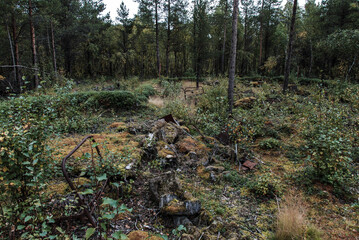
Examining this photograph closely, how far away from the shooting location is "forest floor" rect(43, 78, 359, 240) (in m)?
2.81

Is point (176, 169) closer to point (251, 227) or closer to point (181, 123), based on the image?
point (251, 227)

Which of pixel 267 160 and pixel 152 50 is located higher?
pixel 152 50

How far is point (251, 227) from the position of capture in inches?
120

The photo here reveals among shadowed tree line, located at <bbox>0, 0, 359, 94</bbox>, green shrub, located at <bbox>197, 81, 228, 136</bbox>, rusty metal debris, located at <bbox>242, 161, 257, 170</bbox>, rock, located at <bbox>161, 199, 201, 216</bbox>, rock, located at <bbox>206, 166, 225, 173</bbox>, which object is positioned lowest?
rusty metal debris, located at <bbox>242, 161, 257, 170</bbox>

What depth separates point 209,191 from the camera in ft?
12.9

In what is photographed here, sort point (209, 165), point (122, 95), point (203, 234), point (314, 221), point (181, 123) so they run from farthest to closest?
1. point (122, 95)
2. point (181, 123)
3. point (209, 165)
4. point (314, 221)
5. point (203, 234)

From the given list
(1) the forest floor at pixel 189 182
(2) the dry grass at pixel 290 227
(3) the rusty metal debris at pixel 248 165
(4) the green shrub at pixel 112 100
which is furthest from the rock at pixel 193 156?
(4) the green shrub at pixel 112 100

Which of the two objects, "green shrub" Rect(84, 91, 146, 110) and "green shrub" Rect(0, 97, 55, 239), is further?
"green shrub" Rect(84, 91, 146, 110)

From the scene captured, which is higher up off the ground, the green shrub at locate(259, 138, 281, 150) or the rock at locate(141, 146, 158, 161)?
the rock at locate(141, 146, 158, 161)

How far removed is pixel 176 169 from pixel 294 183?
280 centimetres

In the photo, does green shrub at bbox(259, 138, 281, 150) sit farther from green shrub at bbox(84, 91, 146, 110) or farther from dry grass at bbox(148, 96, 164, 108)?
green shrub at bbox(84, 91, 146, 110)

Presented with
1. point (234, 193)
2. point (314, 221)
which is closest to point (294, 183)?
point (314, 221)

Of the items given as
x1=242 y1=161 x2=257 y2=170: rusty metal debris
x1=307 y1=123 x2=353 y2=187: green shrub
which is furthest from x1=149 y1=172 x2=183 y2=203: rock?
x1=307 y1=123 x2=353 y2=187: green shrub

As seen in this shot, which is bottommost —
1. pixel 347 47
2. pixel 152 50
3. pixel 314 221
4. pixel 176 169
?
pixel 314 221
